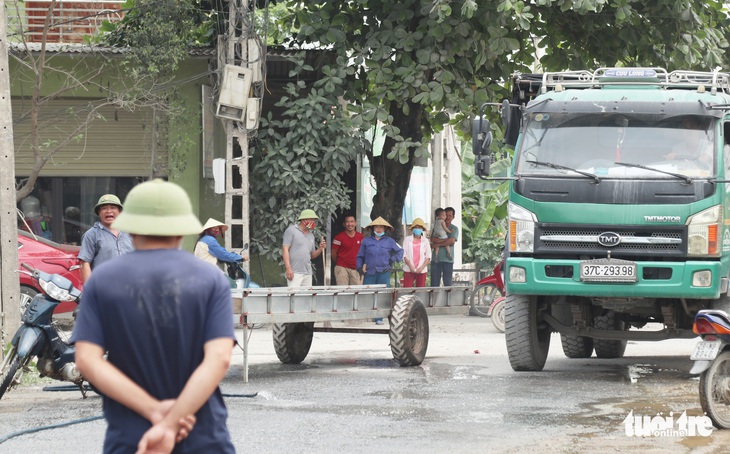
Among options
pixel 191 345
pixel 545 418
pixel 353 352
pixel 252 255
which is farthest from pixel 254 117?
pixel 191 345

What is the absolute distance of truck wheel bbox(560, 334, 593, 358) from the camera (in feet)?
47.2

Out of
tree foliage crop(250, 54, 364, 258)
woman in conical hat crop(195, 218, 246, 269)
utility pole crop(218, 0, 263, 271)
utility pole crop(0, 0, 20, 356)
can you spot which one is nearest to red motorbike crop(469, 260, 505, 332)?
tree foliage crop(250, 54, 364, 258)

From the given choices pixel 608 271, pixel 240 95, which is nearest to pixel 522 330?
pixel 608 271

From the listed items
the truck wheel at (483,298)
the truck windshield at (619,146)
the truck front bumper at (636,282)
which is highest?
the truck windshield at (619,146)

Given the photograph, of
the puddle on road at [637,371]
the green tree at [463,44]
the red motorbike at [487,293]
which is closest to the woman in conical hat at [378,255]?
the green tree at [463,44]

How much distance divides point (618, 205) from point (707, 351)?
9.08ft

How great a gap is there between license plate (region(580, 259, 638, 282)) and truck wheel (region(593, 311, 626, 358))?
197 centimetres

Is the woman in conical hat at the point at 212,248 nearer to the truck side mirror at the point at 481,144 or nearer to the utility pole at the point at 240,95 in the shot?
the utility pole at the point at 240,95

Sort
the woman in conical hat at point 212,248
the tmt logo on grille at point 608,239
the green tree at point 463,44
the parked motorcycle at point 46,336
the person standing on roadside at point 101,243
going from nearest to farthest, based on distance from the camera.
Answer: the parked motorcycle at point 46,336, the person standing on roadside at point 101,243, the tmt logo on grille at point 608,239, the woman in conical hat at point 212,248, the green tree at point 463,44

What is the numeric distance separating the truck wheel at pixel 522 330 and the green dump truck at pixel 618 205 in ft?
0.04

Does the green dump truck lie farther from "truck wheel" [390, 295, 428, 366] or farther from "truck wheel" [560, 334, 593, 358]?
"truck wheel" [560, 334, 593, 358]

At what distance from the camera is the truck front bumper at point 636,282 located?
11.6 metres

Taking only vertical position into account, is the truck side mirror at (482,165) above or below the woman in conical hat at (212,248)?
above

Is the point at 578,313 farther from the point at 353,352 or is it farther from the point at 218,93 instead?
the point at 218,93
